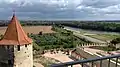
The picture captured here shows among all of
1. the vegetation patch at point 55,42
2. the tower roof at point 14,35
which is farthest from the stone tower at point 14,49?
the vegetation patch at point 55,42

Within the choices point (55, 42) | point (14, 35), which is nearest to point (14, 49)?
point (14, 35)

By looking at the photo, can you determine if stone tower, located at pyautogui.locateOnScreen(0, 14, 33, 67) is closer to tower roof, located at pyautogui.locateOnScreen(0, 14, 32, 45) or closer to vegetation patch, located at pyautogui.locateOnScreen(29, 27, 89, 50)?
tower roof, located at pyautogui.locateOnScreen(0, 14, 32, 45)

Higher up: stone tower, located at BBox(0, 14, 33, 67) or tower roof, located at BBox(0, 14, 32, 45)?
tower roof, located at BBox(0, 14, 32, 45)

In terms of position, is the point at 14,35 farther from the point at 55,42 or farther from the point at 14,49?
the point at 55,42

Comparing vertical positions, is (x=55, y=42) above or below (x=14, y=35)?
below

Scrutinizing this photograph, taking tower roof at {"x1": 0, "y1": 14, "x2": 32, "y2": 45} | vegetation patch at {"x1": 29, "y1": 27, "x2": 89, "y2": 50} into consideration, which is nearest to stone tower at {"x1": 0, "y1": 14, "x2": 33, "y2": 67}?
tower roof at {"x1": 0, "y1": 14, "x2": 32, "y2": 45}

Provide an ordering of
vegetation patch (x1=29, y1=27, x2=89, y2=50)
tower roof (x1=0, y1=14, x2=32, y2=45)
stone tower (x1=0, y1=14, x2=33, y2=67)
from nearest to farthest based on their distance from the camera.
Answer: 1. stone tower (x1=0, y1=14, x2=33, y2=67)
2. tower roof (x1=0, y1=14, x2=32, y2=45)
3. vegetation patch (x1=29, y1=27, x2=89, y2=50)

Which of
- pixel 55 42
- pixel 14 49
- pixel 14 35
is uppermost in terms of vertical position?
pixel 14 35

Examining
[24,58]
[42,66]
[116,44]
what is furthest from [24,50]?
[116,44]

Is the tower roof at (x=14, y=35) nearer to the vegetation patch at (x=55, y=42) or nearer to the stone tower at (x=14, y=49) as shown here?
→ the stone tower at (x=14, y=49)
